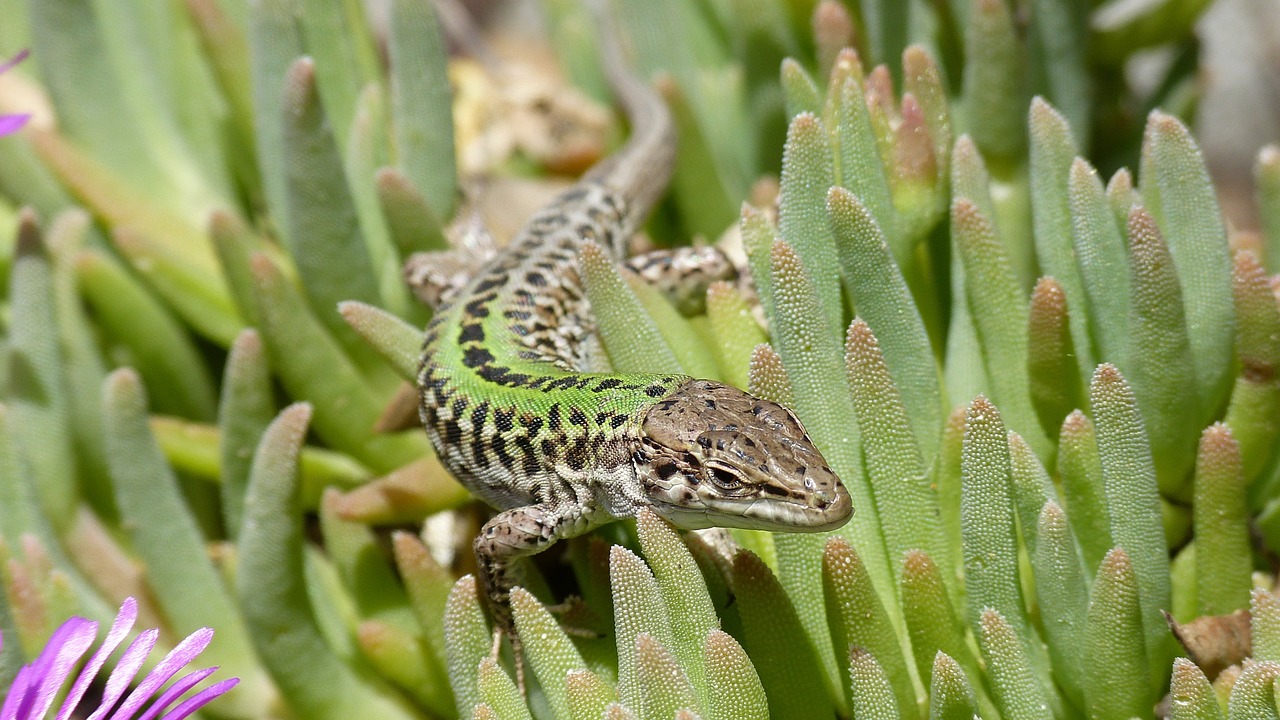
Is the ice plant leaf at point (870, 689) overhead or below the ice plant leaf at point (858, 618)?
below

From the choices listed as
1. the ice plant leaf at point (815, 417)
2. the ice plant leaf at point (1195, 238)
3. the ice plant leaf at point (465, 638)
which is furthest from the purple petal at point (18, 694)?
the ice plant leaf at point (1195, 238)

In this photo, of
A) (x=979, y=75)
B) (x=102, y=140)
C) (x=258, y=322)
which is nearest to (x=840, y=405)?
(x=979, y=75)

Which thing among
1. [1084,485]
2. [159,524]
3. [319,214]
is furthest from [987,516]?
[159,524]

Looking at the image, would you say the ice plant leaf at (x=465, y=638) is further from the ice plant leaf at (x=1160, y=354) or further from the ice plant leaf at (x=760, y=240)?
the ice plant leaf at (x=1160, y=354)

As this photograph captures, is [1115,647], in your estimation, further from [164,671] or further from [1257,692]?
[164,671]

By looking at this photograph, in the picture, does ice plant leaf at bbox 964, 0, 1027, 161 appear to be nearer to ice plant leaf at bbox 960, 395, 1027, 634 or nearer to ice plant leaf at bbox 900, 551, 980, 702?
ice plant leaf at bbox 960, 395, 1027, 634

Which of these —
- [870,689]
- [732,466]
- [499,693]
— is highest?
[732,466]

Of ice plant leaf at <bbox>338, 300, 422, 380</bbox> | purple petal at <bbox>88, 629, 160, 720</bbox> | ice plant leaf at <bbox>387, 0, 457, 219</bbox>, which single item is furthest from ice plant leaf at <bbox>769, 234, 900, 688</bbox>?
ice plant leaf at <bbox>387, 0, 457, 219</bbox>
